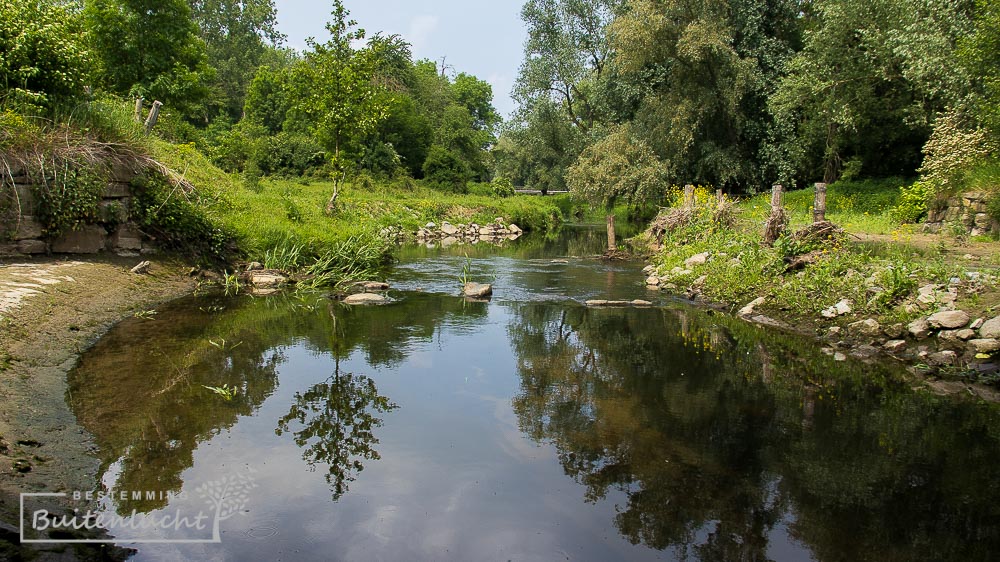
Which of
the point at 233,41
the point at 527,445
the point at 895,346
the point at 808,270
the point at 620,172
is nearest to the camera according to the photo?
the point at 527,445

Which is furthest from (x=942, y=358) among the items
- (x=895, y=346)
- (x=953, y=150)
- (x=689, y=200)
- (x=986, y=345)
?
(x=689, y=200)

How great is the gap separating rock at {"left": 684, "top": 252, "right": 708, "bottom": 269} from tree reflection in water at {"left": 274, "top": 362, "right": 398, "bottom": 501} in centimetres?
992

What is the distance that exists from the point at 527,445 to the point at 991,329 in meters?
6.61

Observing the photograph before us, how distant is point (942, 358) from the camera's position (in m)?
8.70

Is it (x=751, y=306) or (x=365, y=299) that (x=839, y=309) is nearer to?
(x=751, y=306)

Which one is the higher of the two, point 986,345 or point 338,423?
point 986,345

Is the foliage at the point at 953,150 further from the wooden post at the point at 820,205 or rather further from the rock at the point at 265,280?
the rock at the point at 265,280

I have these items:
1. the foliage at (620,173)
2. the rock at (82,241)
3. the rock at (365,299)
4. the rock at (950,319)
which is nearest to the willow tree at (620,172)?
the foliage at (620,173)

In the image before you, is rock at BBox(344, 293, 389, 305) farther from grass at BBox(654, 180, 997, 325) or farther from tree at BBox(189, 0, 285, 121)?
tree at BBox(189, 0, 285, 121)

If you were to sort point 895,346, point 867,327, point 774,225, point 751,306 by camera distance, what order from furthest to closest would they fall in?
point 774,225
point 751,306
point 867,327
point 895,346

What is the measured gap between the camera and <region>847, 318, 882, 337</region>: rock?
9734mm

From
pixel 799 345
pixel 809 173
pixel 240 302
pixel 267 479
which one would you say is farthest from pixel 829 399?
pixel 809 173

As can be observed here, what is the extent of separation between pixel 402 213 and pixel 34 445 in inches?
989

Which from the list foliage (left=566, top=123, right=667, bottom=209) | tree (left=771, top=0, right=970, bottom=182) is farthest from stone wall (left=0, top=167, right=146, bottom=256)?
foliage (left=566, top=123, right=667, bottom=209)
